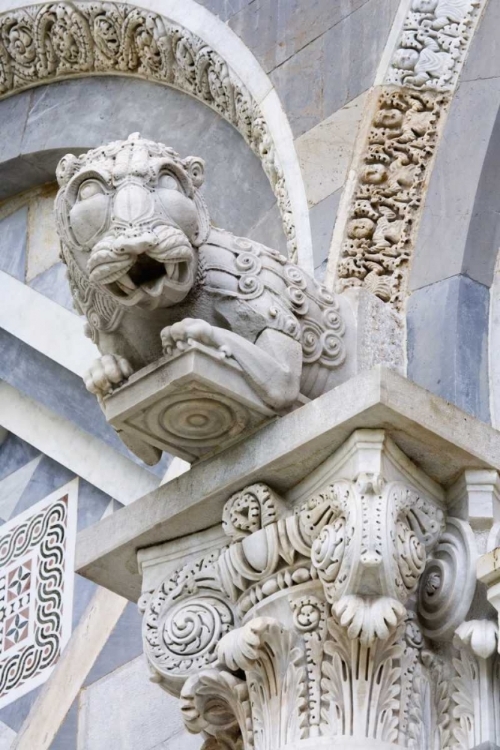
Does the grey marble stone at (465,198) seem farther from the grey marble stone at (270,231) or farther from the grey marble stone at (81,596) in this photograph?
the grey marble stone at (81,596)

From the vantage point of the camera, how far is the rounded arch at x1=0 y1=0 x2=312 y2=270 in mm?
4934

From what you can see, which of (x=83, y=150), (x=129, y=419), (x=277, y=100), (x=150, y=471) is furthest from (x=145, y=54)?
(x=129, y=419)

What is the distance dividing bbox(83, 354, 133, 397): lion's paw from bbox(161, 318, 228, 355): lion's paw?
0.12 meters

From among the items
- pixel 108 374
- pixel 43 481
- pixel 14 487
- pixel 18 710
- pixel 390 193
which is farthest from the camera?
pixel 14 487

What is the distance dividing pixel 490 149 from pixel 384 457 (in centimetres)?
102

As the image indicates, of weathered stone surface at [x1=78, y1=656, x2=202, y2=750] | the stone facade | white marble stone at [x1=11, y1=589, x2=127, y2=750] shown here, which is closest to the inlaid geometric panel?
the stone facade

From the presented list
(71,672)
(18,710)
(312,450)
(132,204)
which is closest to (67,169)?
(132,204)

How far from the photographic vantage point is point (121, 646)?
16.4 ft

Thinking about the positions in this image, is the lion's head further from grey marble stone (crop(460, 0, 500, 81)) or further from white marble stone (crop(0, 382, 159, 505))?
white marble stone (crop(0, 382, 159, 505))

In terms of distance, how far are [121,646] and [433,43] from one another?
172cm

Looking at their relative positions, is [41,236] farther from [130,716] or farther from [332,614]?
[332,614]

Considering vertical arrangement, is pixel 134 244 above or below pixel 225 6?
below

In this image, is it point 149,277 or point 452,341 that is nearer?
point 149,277

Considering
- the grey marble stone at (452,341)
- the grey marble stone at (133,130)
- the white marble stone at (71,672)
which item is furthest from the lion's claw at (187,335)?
the white marble stone at (71,672)
